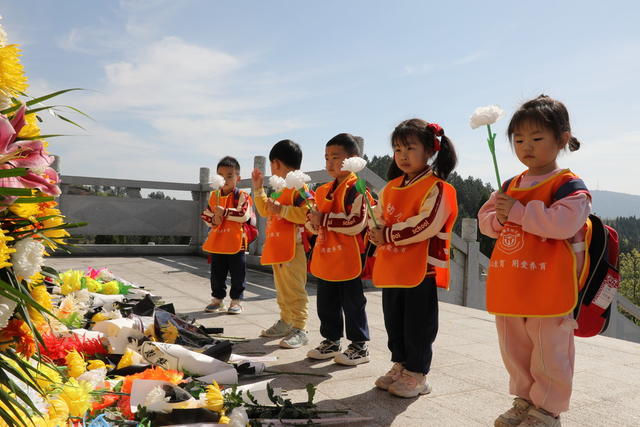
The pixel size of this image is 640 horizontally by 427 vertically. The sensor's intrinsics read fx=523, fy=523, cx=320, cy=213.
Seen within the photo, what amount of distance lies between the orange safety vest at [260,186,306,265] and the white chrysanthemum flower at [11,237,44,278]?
9.04 ft

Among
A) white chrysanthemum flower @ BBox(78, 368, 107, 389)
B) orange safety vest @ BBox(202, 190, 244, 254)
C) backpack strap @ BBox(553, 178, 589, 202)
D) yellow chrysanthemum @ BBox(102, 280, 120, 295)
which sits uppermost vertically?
backpack strap @ BBox(553, 178, 589, 202)

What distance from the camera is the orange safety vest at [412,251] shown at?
262cm

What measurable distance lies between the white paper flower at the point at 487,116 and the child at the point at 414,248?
0.55 m

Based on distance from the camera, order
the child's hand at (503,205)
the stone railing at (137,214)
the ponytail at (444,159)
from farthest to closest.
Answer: the stone railing at (137,214) → the ponytail at (444,159) → the child's hand at (503,205)

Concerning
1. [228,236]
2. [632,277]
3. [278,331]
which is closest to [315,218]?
[278,331]

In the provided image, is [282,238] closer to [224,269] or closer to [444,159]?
[224,269]

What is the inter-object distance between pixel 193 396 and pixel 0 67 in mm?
1543

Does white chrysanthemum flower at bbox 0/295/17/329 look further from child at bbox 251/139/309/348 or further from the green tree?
the green tree

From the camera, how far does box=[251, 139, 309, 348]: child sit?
3.78 m

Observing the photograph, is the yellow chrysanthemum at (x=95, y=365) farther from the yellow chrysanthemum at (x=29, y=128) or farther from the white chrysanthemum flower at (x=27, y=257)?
the yellow chrysanthemum at (x=29, y=128)

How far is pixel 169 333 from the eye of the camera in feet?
9.88

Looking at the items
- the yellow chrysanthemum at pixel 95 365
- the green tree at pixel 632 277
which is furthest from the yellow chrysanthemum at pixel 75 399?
the green tree at pixel 632 277

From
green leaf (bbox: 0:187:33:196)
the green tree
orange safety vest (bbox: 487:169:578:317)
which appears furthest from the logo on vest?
the green tree

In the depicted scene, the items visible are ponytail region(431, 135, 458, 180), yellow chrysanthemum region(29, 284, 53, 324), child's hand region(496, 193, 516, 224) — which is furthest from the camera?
ponytail region(431, 135, 458, 180)
